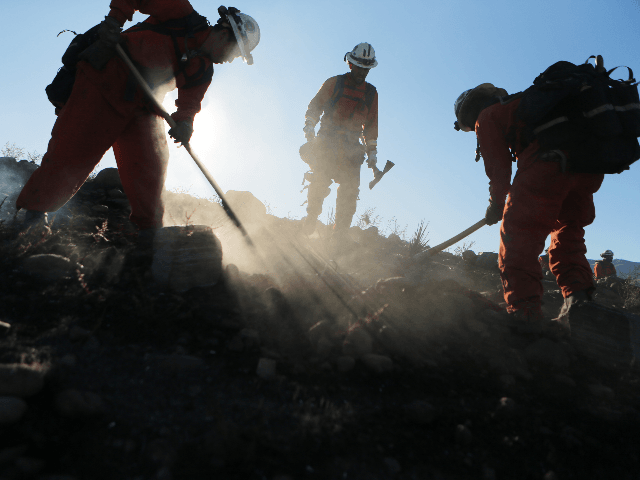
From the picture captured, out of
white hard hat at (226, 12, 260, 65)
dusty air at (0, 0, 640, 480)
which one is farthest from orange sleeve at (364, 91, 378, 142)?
white hard hat at (226, 12, 260, 65)

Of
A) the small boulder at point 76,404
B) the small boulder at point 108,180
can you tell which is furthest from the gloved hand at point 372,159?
the small boulder at point 76,404

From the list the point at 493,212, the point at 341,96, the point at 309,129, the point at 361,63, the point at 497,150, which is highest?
the point at 361,63

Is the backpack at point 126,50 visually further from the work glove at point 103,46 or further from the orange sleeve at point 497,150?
the orange sleeve at point 497,150

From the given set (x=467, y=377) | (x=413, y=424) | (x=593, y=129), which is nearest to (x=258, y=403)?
(x=413, y=424)

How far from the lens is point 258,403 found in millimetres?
1130

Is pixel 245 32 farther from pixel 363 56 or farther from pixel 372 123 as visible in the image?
pixel 372 123

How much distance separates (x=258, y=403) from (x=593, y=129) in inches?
96.5

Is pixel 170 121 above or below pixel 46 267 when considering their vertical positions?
above

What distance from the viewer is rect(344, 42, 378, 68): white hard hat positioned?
4781 mm

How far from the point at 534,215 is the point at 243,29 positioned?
2615mm

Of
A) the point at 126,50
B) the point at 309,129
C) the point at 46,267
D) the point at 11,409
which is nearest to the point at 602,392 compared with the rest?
the point at 11,409

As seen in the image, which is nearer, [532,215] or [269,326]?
[269,326]

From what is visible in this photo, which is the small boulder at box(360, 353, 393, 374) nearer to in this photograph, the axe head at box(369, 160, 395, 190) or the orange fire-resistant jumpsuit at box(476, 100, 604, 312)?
the orange fire-resistant jumpsuit at box(476, 100, 604, 312)

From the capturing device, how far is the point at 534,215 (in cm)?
218
